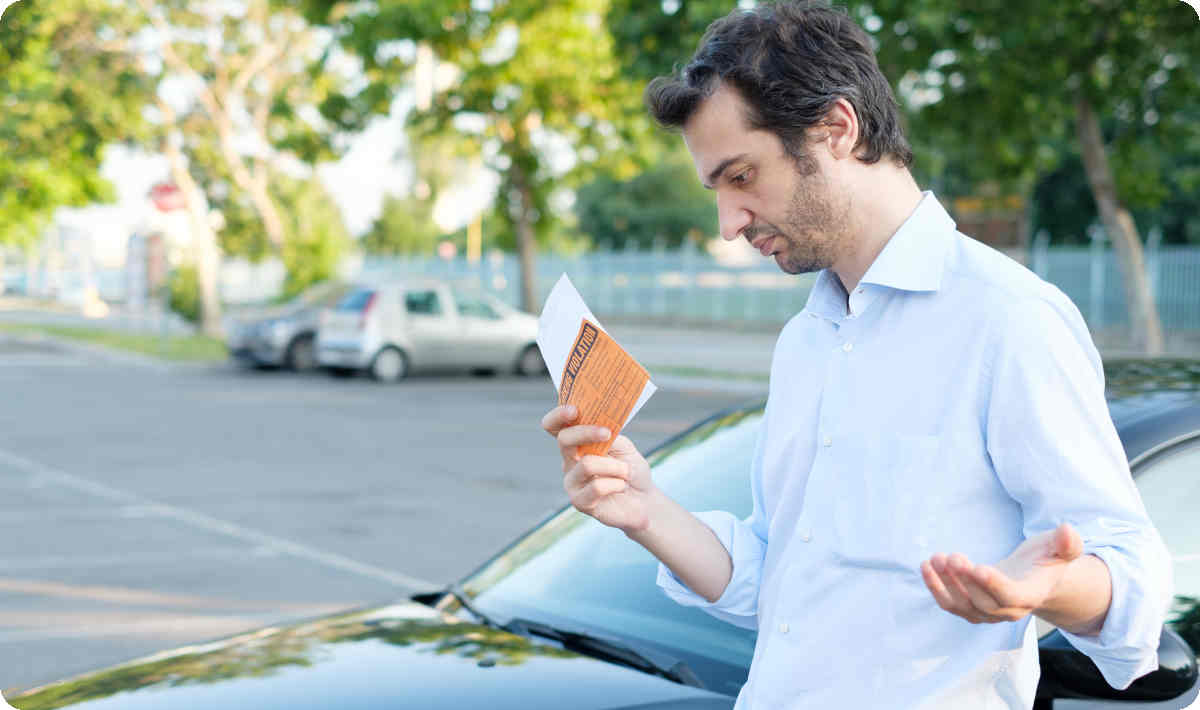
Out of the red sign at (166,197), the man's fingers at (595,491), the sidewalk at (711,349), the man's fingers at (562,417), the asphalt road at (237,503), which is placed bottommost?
the asphalt road at (237,503)

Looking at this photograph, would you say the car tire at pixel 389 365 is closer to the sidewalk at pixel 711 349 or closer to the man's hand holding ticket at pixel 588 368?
the sidewalk at pixel 711 349

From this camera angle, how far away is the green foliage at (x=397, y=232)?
7450 centimetres

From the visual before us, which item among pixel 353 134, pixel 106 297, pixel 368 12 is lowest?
pixel 106 297

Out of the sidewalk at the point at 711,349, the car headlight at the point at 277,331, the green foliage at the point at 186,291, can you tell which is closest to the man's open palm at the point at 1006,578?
the sidewalk at the point at 711,349

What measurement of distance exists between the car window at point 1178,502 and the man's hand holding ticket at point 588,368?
3.97ft

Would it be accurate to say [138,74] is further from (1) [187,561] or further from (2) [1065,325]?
(2) [1065,325]

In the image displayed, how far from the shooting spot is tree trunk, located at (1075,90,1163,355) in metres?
19.3

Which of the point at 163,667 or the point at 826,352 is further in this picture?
the point at 163,667

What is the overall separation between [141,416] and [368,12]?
12.7 metres

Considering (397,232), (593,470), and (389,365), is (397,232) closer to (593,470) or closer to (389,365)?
(389,365)

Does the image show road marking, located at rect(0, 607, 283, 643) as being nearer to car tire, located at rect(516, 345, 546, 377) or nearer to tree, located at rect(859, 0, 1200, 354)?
tree, located at rect(859, 0, 1200, 354)

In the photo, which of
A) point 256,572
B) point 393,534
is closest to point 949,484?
point 256,572

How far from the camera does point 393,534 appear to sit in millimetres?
8281

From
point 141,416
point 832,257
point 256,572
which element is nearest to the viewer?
point 832,257
